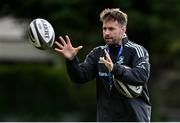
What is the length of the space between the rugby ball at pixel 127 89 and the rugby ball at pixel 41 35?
1058 mm

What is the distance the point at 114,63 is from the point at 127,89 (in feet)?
1.07

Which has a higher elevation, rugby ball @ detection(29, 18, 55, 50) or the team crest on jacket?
rugby ball @ detection(29, 18, 55, 50)

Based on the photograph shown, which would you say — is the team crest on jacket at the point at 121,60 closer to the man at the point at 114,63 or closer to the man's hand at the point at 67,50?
the man at the point at 114,63

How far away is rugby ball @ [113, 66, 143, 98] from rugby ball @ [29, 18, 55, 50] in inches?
41.7

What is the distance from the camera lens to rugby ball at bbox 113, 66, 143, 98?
796 cm

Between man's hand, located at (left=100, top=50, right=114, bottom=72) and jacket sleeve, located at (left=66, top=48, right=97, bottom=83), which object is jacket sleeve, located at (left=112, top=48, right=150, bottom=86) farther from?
jacket sleeve, located at (left=66, top=48, right=97, bottom=83)

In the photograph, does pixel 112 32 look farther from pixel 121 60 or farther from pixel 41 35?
pixel 41 35

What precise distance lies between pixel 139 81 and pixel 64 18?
11.7 metres

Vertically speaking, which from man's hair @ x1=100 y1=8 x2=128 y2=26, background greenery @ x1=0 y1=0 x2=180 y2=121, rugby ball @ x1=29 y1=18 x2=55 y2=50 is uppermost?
man's hair @ x1=100 y1=8 x2=128 y2=26

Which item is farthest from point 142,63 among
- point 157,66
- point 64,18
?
point 157,66

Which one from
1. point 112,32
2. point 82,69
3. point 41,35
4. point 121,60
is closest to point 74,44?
point 41,35

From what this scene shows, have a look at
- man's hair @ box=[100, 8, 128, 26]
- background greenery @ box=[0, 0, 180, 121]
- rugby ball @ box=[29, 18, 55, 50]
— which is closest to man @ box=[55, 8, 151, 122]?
man's hair @ box=[100, 8, 128, 26]

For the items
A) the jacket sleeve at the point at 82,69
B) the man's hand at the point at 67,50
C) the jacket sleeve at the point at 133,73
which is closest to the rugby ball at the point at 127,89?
the jacket sleeve at the point at 133,73

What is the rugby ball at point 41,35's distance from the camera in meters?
8.63
